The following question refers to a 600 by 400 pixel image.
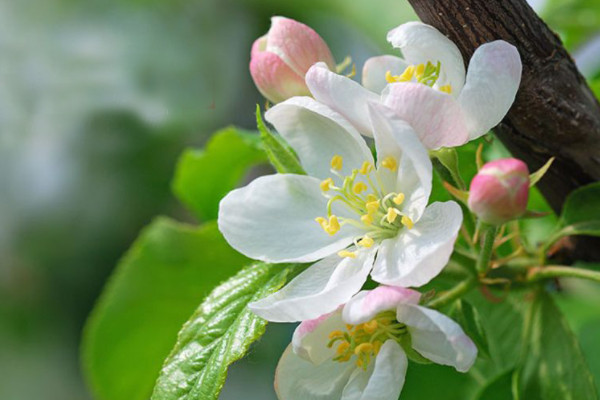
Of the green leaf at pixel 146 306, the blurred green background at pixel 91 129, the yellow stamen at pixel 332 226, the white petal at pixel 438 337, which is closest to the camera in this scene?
the white petal at pixel 438 337

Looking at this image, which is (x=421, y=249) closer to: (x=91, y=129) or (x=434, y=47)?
(x=434, y=47)

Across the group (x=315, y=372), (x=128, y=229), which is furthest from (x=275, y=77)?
(x=128, y=229)

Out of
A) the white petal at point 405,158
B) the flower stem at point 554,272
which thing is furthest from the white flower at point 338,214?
the flower stem at point 554,272

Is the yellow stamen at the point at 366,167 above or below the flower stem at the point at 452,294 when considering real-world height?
above

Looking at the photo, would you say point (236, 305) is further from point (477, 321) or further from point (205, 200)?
point (205, 200)

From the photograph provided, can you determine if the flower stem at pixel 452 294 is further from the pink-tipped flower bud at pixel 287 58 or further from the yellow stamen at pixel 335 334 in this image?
the pink-tipped flower bud at pixel 287 58

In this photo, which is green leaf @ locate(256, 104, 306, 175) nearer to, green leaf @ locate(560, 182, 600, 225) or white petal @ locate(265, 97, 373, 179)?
white petal @ locate(265, 97, 373, 179)
